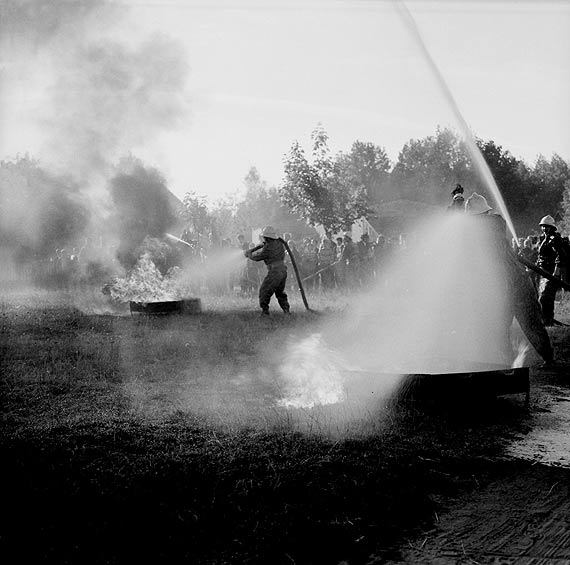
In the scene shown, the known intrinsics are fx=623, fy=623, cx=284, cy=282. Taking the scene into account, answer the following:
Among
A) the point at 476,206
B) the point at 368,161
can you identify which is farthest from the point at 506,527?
the point at 368,161

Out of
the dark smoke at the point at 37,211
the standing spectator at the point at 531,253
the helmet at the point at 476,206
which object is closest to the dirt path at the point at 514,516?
the helmet at the point at 476,206

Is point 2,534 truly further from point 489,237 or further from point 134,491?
point 489,237

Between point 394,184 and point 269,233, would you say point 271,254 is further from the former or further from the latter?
point 394,184

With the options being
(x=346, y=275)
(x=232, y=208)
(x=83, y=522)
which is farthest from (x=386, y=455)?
(x=232, y=208)

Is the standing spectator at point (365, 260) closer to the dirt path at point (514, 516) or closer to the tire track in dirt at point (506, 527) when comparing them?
the dirt path at point (514, 516)

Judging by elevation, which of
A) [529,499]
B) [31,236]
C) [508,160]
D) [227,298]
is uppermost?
[508,160]

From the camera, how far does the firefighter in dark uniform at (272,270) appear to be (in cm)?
1387

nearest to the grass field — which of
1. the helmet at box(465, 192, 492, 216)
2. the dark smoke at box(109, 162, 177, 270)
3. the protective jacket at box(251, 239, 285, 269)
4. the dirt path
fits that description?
the dirt path

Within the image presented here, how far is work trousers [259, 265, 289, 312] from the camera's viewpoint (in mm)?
13836

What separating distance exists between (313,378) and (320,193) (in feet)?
51.8

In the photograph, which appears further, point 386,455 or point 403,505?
point 386,455

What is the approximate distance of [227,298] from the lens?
17953 mm

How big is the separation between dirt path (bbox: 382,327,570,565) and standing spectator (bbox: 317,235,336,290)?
1543 centimetres

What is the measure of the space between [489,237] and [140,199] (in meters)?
10.6
